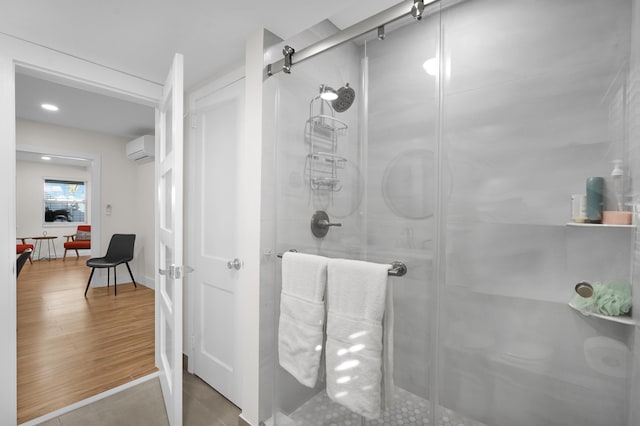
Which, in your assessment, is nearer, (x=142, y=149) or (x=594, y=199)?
(x=594, y=199)

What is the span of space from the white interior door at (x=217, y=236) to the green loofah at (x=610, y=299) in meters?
1.62

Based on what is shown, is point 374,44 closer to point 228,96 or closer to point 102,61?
point 228,96

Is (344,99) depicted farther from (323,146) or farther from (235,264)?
(235,264)

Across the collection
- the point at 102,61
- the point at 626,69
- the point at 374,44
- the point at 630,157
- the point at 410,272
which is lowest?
the point at 410,272

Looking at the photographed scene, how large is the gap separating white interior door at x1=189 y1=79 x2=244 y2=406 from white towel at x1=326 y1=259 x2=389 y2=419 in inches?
31.2

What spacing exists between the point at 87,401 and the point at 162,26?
2.29 metres

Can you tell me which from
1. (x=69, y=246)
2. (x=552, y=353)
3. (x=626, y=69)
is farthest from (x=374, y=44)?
(x=69, y=246)

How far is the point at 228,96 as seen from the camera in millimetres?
1914

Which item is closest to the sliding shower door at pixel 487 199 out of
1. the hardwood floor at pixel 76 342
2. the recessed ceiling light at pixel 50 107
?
the hardwood floor at pixel 76 342

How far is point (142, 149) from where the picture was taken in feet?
14.1

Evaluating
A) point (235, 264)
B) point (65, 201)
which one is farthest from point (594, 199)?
point (65, 201)

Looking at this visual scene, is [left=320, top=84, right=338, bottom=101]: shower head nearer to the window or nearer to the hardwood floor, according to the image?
the hardwood floor

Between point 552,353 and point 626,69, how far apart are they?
1.05 m

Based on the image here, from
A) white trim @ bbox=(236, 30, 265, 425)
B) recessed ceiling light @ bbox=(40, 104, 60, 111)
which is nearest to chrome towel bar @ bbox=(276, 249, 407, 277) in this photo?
white trim @ bbox=(236, 30, 265, 425)
